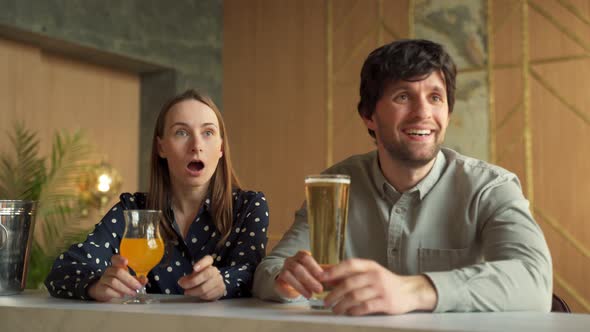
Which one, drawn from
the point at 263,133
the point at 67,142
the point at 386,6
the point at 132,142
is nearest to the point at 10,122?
the point at 67,142

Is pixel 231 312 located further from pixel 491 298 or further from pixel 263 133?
pixel 263 133

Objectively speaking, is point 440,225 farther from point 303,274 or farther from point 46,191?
point 46,191

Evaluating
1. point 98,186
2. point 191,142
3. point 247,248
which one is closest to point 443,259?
point 247,248

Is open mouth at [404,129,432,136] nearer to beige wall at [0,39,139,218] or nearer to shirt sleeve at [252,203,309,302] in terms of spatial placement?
shirt sleeve at [252,203,309,302]

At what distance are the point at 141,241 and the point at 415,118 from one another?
72cm

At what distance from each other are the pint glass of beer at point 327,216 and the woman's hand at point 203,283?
35 cm

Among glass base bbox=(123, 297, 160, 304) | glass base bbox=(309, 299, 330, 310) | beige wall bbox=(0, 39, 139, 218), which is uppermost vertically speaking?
beige wall bbox=(0, 39, 139, 218)

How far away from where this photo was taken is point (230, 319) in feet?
3.81

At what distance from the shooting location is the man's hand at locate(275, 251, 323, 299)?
1231mm

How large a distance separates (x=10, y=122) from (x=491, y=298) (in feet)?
14.1

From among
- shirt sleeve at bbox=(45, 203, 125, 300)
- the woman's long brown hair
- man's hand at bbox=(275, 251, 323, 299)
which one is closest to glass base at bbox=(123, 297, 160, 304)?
shirt sleeve at bbox=(45, 203, 125, 300)

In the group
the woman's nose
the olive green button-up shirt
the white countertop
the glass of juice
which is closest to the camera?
the white countertop

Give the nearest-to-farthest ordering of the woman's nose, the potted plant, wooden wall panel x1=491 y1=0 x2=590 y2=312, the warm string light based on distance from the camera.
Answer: the woman's nose
the potted plant
wooden wall panel x1=491 y1=0 x2=590 y2=312
the warm string light

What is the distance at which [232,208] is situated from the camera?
2086 mm
